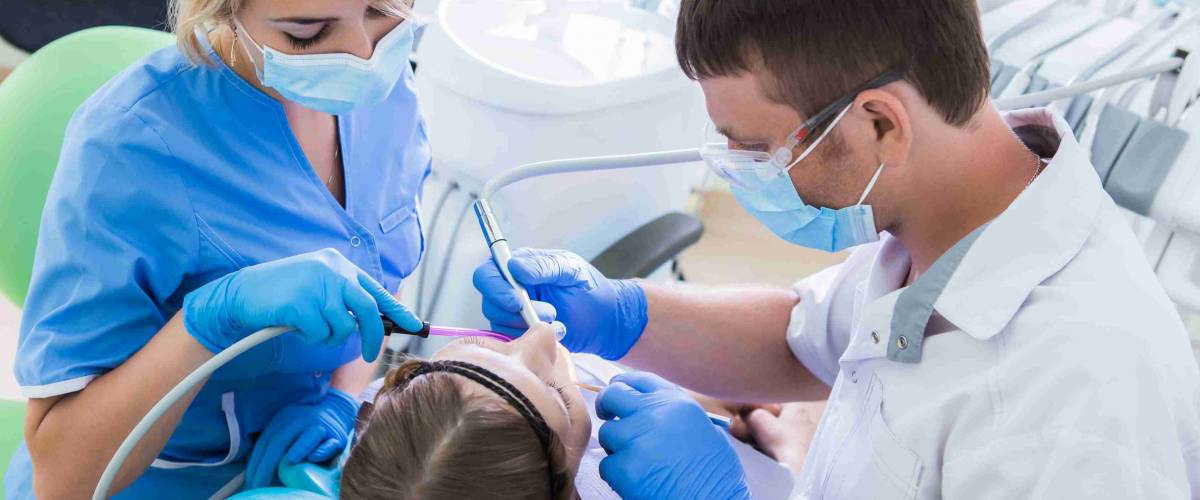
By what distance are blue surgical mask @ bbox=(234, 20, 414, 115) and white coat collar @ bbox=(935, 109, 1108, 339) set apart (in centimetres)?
75

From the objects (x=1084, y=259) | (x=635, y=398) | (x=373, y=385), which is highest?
(x=1084, y=259)

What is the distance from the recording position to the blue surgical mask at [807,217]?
1239 millimetres

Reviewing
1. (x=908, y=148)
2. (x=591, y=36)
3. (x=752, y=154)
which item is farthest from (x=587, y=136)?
(x=908, y=148)

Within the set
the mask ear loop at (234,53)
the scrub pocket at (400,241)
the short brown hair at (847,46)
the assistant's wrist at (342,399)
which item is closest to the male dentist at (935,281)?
the short brown hair at (847,46)

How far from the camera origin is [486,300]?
4.76ft

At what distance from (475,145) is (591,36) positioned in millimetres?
420

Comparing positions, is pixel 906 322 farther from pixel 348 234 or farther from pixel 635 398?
pixel 348 234

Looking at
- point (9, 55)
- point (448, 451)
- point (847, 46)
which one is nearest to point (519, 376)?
point (448, 451)

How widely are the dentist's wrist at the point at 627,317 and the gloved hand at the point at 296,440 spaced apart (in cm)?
45

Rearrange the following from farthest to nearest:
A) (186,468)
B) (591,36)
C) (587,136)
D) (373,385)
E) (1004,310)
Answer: (591,36), (587,136), (373,385), (186,468), (1004,310)

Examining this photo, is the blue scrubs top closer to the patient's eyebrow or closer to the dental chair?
the patient's eyebrow

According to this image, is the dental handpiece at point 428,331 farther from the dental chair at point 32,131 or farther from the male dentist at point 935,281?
the dental chair at point 32,131

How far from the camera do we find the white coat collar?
1134 millimetres

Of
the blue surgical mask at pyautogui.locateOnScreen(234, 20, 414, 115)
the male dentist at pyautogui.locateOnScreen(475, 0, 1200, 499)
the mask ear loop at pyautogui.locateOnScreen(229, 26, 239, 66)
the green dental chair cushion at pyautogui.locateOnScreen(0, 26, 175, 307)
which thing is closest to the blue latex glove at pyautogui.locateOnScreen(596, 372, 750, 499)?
the male dentist at pyautogui.locateOnScreen(475, 0, 1200, 499)
